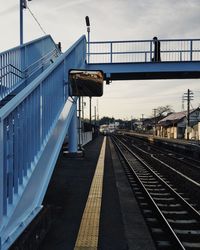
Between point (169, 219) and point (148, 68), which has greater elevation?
point (148, 68)

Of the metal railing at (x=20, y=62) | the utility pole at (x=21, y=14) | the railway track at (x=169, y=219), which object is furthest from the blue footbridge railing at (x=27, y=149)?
the utility pole at (x=21, y=14)

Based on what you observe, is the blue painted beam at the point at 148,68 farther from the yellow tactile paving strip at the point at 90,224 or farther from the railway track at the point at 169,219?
the yellow tactile paving strip at the point at 90,224

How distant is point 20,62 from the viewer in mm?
13781

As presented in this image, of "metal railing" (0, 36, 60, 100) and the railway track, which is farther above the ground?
"metal railing" (0, 36, 60, 100)

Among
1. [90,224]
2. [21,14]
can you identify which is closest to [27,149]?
[90,224]

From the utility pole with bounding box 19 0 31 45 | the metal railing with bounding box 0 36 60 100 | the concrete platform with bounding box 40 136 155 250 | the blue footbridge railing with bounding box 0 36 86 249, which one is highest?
the utility pole with bounding box 19 0 31 45

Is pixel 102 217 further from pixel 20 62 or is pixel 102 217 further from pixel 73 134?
pixel 73 134

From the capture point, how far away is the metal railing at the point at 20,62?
38.0 feet

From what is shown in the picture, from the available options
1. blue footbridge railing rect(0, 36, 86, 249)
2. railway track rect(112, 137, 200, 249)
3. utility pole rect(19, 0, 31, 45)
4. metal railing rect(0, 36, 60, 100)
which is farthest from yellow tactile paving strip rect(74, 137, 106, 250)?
utility pole rect(19, 0, 31, 45)

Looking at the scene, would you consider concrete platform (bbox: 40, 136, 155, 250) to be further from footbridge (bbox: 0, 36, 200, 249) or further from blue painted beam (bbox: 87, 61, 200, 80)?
blue painted beam (bbox: 87, 61, 200, 80)

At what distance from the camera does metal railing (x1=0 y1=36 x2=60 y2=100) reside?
11.6m

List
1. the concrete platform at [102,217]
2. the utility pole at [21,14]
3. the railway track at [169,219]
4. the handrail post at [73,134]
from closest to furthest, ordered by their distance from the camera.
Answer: the concrete platform at [102,217] → the railway track at [169,219] → the utility pole at [21,14] → the handrail post at [73,134]

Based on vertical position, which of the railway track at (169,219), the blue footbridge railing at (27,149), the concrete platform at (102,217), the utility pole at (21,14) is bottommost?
the railway track at (169,219)

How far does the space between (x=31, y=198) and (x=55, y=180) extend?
6.76 metres
